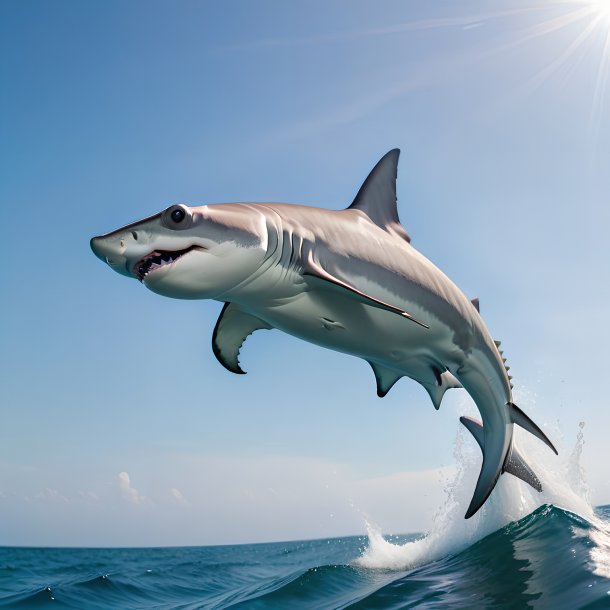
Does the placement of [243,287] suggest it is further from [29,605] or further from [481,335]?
[29,605]

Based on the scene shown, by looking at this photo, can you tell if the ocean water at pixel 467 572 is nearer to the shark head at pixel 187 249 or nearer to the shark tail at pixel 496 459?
the shark tail at pixel 496 459

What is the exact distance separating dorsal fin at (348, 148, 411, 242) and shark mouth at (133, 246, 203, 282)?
298cm

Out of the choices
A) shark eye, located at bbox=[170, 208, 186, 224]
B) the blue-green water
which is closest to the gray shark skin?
shark eye, located at bbox=[170, 208, 186, 224]

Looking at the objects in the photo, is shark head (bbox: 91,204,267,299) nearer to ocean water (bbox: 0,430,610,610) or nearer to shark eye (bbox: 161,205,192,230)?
shark eye (bbox: 161,205,192,230)

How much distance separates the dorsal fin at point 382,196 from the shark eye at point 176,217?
2881 millimetres

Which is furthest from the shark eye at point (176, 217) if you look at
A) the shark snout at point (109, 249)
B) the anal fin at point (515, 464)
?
the anal fin at point (515, 464)

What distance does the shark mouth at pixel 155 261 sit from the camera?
4316 mm

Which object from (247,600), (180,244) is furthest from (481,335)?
(247,600)

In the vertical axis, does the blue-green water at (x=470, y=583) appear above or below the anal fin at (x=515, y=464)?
below

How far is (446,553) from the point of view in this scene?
9.88 meters

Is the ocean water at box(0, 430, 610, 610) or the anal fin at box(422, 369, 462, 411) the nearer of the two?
the ocean water at box(0, 430, 610, 610)

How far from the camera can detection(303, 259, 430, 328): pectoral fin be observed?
4.75 metres

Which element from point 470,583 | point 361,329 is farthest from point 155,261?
point 470,583

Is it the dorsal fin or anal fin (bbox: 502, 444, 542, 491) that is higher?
the dorsal fin
